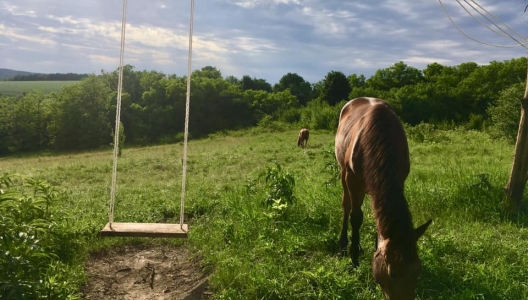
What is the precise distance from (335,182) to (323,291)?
2883 millimetres

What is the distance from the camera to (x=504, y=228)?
4.80 meters

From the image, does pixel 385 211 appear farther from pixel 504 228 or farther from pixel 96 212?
pixel 96 212

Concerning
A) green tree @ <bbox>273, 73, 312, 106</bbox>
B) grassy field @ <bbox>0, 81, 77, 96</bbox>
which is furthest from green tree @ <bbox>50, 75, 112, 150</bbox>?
green tree @ <bbox>273, 73, 312, 106</bbox>

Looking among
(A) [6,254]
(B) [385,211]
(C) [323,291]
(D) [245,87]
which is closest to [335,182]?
(C) [323,291]

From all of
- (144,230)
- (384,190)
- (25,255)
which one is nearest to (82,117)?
(144,230)

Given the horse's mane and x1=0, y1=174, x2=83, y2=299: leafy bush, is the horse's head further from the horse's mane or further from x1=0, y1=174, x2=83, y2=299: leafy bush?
x1=0, y1=174, x2=83, y2=299: leafy bush

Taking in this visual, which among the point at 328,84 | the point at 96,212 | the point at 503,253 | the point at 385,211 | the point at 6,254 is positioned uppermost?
the point at 328,84

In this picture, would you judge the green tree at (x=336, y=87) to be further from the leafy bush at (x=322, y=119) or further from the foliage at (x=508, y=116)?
the foliage at (x=508, y=116)

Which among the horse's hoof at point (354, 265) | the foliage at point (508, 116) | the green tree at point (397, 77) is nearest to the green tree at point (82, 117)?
the green tree at point (397, 77)

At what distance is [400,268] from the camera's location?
2430mm

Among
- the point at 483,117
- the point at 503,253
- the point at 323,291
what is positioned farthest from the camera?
the point at 483,117

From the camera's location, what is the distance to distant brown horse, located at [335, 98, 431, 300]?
2453 mm

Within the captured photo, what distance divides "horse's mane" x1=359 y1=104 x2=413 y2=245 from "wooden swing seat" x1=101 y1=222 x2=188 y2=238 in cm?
200

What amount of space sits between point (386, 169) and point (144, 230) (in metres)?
2.49
